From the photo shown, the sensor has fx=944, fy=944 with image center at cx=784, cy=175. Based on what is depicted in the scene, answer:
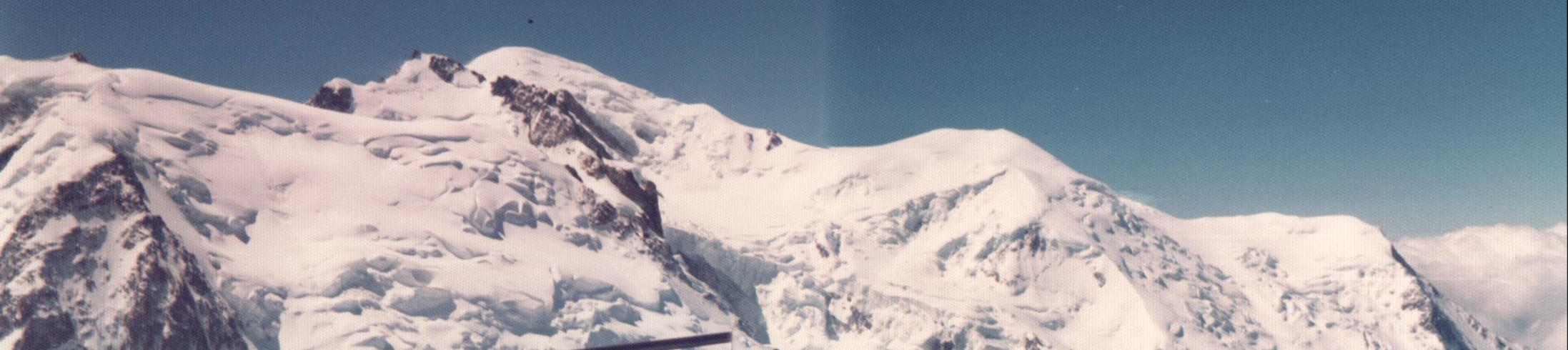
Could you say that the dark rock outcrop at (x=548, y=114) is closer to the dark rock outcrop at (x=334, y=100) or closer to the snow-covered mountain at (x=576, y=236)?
the snow-covered mountain at (x=576, y=236)

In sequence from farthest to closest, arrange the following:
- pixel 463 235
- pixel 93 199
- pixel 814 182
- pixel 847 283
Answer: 1. pixel 814 182
2. pixel 847 283
3. pixel 463 235
4. pixel 93 199

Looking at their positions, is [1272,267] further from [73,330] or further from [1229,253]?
[73,330]

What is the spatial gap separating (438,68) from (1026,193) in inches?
2631

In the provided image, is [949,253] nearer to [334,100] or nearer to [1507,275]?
[1507,275]

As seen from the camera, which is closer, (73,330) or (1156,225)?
(73,330)

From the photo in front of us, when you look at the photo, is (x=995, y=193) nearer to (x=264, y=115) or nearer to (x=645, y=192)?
(x=645, y=192)

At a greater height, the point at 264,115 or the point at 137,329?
the point at 264,115

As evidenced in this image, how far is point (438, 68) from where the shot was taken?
95.8 meters

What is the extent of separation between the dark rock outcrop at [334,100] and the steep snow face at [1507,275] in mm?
80313

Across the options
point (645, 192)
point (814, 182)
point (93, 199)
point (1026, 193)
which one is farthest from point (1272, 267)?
point (93, 199)

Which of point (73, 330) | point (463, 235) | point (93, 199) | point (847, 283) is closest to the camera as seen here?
point (73, 330)

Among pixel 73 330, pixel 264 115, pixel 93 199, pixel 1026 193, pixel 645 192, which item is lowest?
pixel 73 330

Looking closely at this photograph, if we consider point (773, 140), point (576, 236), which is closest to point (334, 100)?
point (576, 236)

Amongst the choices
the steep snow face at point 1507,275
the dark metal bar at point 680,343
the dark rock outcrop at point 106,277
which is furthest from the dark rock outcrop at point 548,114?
the dark metal bar at point 680,343
